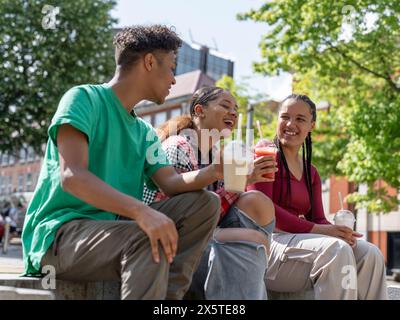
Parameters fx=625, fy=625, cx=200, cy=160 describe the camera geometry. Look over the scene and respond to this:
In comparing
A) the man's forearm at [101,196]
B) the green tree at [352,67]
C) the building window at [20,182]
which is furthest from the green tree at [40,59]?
the building window at [20,182]

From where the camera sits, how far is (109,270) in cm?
208

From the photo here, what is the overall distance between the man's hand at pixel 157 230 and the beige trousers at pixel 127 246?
0.03m

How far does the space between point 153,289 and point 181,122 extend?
1.67 metres

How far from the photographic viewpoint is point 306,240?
311cm

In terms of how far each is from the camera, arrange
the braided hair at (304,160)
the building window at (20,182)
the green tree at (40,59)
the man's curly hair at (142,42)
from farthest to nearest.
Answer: the building window at (20,182) → the green tree at (40,59) → the braided hair at (304,160) → the man's curly hair at (142,42)

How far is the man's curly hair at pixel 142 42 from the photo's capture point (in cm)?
242

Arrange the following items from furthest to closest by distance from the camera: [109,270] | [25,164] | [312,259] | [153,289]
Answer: [25,164]
[312,259]
[109,270]
[153,289]

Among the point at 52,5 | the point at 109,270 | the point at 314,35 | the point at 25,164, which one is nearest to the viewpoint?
the point at 109,270

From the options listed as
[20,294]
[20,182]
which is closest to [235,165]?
[20,294]

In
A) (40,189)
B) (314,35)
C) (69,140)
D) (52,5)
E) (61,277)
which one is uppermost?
(52,5)

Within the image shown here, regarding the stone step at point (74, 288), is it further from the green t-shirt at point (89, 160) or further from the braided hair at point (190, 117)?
the braided hair at point (190, 117)
